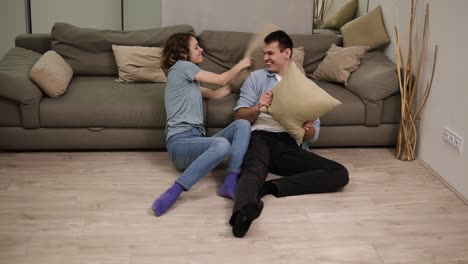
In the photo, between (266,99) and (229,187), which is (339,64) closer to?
(266,99)

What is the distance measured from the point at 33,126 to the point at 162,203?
125 centimetres

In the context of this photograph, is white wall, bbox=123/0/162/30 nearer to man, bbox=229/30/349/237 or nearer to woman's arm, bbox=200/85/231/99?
woman's arm, bbox=200/85/231/99

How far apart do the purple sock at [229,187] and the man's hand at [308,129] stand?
0.53 meters

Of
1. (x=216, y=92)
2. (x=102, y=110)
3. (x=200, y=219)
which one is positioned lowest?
(x=200, y=219)

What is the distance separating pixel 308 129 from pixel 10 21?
3409mm

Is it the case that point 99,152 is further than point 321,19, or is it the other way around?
point 321,19

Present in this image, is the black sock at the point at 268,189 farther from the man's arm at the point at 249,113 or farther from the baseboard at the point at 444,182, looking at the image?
the baseboard at the point at 444,182

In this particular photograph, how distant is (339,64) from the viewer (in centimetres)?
453

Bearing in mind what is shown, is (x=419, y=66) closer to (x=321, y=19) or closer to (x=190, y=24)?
(x=321, y=19)

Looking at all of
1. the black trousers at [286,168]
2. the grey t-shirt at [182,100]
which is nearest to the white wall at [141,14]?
the grey t-shirt at [182,100]

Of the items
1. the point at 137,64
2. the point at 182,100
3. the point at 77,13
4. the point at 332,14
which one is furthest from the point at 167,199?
the point at 77,13

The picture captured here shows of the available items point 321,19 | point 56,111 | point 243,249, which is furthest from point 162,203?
point 321,19

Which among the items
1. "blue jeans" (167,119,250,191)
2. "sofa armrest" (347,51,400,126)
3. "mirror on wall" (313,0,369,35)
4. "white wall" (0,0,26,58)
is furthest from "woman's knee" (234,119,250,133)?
"white wall" (0,0,26,58)

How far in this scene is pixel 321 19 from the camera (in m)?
5.11
